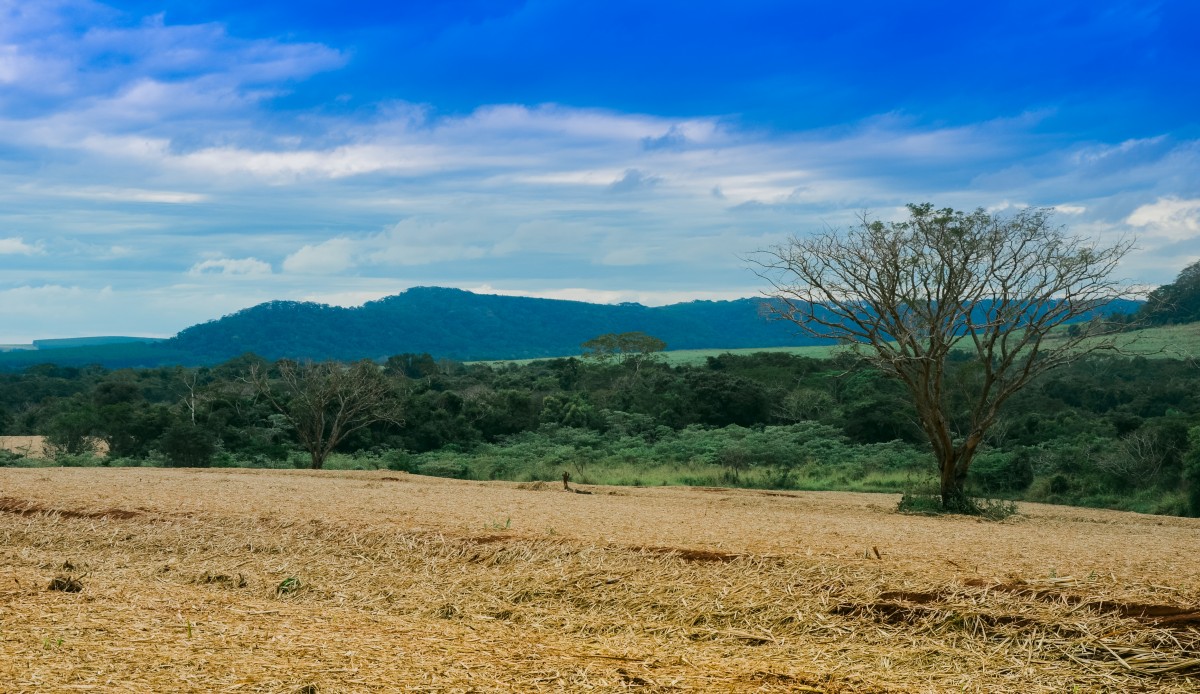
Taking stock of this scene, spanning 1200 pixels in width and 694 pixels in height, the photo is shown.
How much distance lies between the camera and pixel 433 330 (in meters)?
128

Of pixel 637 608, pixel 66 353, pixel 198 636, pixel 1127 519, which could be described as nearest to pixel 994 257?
pixel 1127 519

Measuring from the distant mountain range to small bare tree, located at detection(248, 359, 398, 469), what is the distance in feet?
230

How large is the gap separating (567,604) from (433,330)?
121 meters

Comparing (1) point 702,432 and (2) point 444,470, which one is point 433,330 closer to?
(1) point 702,432

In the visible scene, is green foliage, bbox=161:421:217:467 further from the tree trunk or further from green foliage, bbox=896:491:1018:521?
the tree trunk

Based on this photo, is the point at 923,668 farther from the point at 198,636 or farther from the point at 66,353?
the point at 66,353

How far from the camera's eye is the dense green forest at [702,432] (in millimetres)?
28422

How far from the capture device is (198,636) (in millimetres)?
6879

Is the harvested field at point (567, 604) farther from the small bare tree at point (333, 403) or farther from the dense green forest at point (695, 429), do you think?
the small bare tree at point (333, 403)

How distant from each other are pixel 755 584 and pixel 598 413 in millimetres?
34910

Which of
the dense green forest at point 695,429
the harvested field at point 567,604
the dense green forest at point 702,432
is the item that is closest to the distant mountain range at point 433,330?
the dense green forest at point 695,429

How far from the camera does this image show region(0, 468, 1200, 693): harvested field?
6.24m

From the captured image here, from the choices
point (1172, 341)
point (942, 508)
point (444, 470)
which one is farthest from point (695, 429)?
point (1172, 341)

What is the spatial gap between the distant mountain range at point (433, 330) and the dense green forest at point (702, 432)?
53571 millimetres
